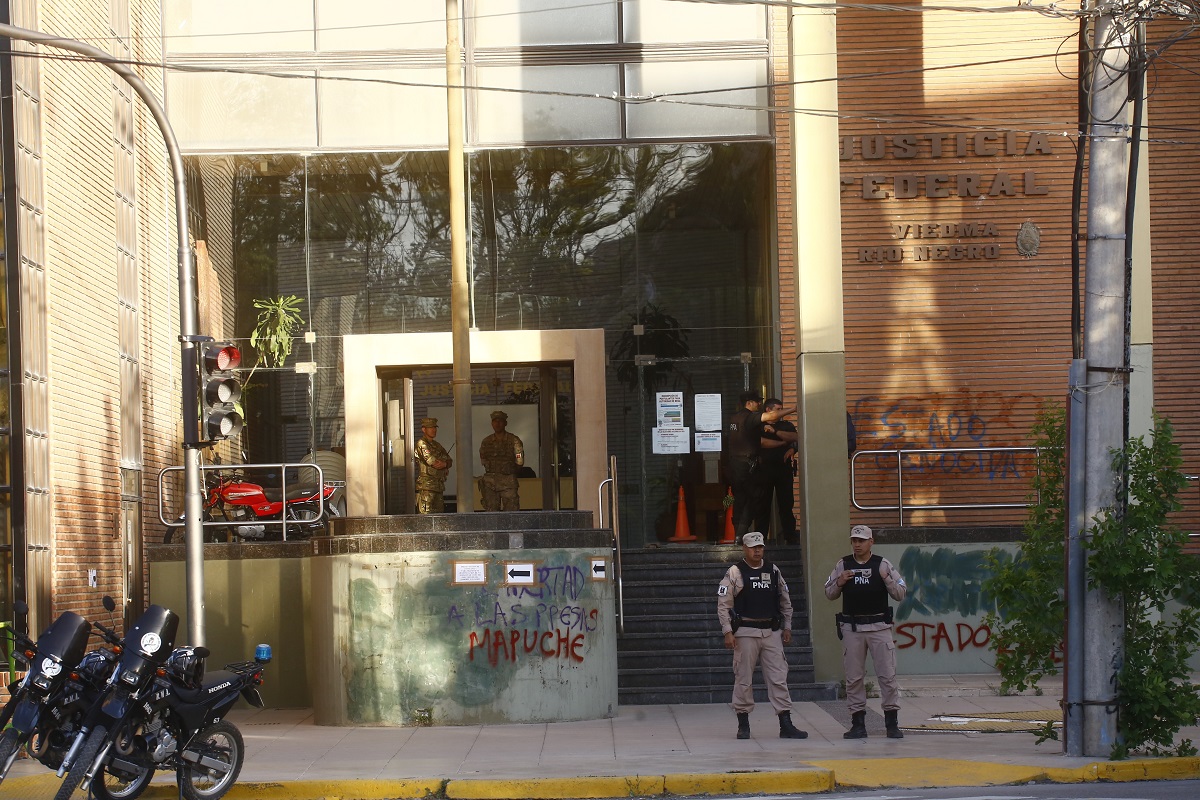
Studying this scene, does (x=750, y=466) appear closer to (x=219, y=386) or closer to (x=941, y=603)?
(x=941, y=603)

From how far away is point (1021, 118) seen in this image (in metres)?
18.7

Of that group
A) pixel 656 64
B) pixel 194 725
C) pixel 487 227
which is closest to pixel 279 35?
pixel 487 227

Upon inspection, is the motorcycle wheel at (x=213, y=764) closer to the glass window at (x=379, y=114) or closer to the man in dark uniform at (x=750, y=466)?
the man in dark uniform at (x=750, y=466)

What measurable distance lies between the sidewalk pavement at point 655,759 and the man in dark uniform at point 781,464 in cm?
319

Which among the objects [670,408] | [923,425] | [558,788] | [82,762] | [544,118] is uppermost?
[544,118]

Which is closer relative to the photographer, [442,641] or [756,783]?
[756,783]

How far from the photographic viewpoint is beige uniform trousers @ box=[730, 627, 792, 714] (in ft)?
39.3

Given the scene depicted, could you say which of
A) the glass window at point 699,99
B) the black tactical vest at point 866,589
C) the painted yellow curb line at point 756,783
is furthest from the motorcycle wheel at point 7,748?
the glass window at point 699,99

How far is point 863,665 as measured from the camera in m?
11.8

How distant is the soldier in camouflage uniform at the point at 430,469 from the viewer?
1753 cm

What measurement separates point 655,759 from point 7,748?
15.2 ft

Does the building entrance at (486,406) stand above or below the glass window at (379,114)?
below

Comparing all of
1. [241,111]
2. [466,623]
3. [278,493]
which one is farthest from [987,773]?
[241,111]

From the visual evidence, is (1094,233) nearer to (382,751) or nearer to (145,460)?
(382,751)
